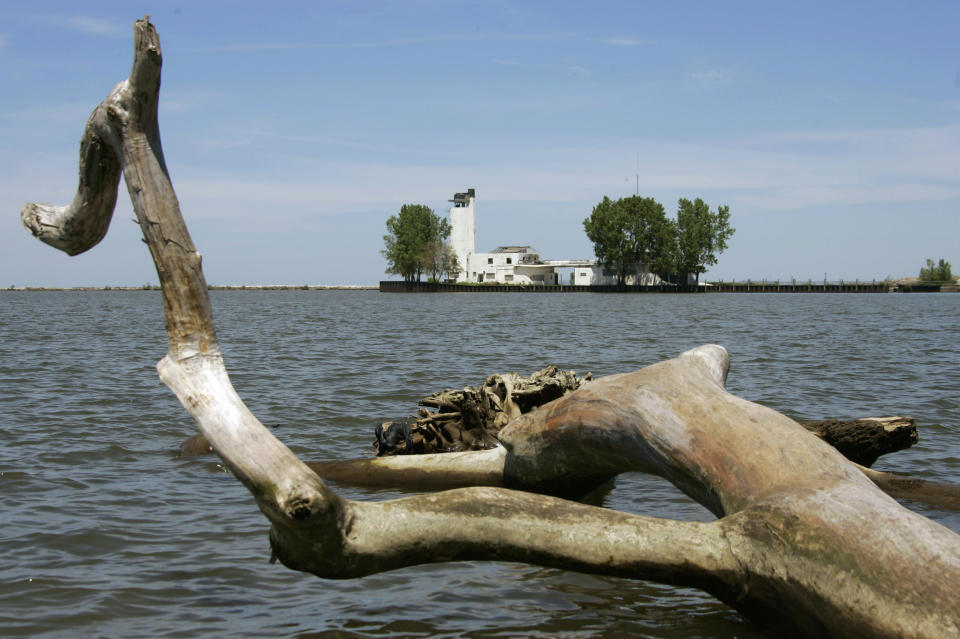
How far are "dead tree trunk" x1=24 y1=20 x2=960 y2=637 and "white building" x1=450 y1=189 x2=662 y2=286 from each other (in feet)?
381

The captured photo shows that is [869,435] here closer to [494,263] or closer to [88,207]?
[88,207]

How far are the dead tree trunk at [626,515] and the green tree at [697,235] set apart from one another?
4423 inches

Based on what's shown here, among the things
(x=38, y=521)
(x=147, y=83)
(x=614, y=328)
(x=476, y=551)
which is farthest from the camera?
(x=614, y=328)

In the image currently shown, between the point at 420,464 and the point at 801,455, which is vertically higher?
the point at 801,455

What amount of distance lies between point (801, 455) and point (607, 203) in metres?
111

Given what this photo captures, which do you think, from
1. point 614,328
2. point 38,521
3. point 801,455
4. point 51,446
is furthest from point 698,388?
point 614,328

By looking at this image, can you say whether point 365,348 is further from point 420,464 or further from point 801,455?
point 801,455

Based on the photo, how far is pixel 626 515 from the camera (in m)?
4.25

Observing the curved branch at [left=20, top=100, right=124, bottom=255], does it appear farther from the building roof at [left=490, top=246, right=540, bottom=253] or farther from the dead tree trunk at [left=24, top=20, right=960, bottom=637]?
the building roof at [left=490, top=246, right=540, bottom=253]

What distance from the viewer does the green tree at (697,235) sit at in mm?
114500

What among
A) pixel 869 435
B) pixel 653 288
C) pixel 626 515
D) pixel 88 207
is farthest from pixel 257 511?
pixel 653 288

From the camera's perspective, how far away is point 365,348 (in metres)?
25.5

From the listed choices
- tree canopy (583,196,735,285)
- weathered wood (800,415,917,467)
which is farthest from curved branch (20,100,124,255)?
tree canopy (583,196,735,285)

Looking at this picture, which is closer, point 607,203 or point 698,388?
point 698,388
